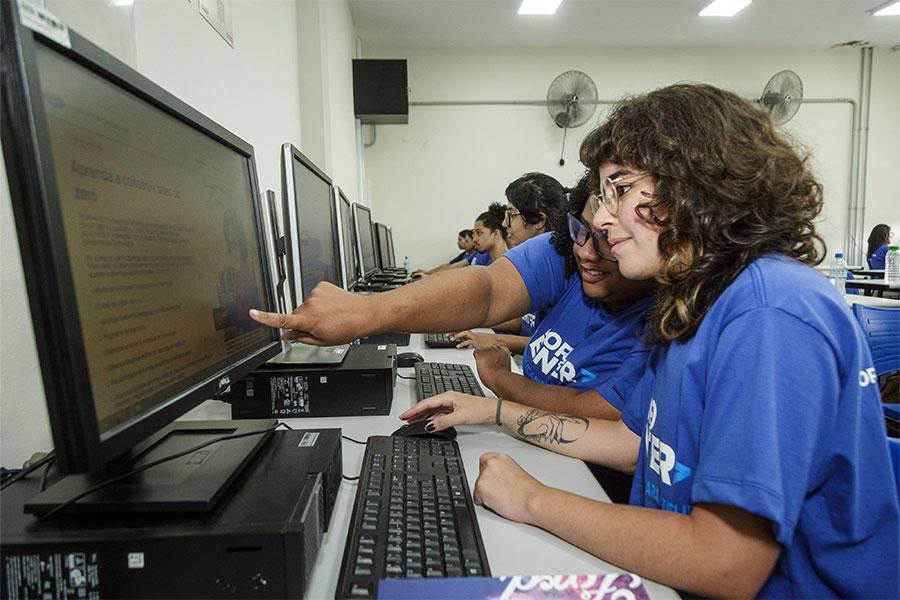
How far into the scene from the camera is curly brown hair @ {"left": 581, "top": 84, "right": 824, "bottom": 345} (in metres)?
0.64

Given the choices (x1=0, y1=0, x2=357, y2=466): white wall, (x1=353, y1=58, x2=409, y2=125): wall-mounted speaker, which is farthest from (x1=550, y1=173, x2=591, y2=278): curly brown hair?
(x1=353, y1=58, x2=409, y2=125): wall-mounted speaker

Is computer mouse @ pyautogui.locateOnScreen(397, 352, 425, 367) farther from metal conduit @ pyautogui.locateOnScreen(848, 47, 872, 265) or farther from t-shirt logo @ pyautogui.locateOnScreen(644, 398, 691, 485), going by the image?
metal conduit @ pyautogui.locateOnScreen(848, 47, 872, 265)

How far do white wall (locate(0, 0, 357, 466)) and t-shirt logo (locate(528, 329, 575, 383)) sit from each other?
910mm

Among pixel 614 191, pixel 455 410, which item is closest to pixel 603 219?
pixel 614 191

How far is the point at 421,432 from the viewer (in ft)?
2.86

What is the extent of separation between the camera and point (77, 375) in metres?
0.37

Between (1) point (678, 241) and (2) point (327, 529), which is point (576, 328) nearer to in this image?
(1) point (678, 241)

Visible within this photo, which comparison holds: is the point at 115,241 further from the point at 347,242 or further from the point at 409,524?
the point at 347,242

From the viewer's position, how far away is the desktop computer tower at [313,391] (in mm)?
972

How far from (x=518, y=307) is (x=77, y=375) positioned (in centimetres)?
98

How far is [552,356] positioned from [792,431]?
70 cm

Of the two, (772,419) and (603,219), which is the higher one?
(603,219)

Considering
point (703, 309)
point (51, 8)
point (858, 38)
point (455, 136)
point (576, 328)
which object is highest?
point (858, 38)

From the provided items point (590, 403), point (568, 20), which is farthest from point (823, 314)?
point (568, 20)
